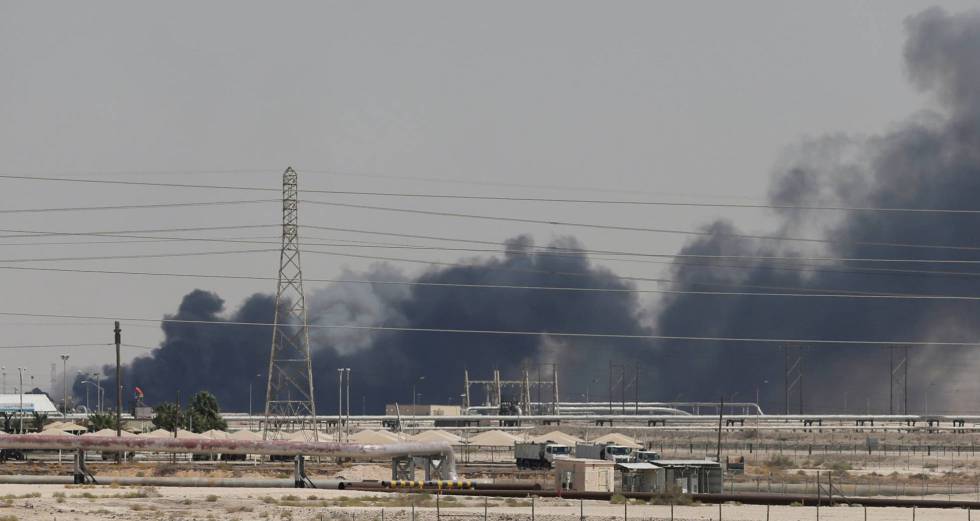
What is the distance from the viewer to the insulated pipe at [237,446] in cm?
8550

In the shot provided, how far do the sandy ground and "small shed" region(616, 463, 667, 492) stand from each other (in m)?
7.21

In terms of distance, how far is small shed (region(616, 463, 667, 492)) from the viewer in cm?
8088

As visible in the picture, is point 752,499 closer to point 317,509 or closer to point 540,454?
point 317,509

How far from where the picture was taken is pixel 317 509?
2611 inches

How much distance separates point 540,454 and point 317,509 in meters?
57.4

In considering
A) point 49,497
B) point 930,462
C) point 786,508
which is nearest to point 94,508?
point 49,497

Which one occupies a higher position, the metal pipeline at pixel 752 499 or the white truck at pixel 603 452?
the metal pipeline at pixel 752 499

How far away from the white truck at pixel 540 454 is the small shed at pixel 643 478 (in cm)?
3744

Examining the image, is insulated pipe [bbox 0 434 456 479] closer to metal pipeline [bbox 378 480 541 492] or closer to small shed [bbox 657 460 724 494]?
metal pipeline [bbox 378 480 541 492]

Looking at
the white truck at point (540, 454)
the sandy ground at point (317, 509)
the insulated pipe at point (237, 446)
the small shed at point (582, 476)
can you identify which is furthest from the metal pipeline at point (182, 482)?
the white truck at point (540, 454)

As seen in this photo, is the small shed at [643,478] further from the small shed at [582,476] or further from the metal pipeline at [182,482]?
the metal pipeline at [182,482]

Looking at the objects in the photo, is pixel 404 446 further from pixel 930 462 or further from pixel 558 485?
pixel 930 462

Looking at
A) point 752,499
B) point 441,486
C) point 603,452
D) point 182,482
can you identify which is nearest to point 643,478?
point 752,499

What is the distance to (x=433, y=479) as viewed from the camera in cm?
9106
